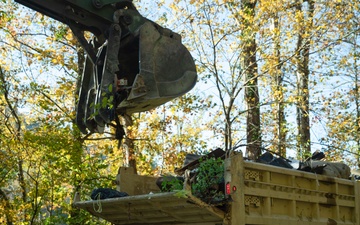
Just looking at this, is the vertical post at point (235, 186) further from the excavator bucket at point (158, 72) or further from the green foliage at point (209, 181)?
the excavator bucket at point (158, 72)

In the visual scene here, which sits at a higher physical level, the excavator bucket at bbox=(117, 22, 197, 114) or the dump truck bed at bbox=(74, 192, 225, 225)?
the excavator bucket at bbox=(117, 22, 197, 114)

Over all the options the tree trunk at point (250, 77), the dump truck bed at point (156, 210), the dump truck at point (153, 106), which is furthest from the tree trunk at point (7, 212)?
the dump truck at point (153, 106)

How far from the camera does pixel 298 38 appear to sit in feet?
45.5

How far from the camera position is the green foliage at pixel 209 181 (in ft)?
15.3

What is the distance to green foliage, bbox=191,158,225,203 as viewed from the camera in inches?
184

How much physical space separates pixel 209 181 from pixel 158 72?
1.20m

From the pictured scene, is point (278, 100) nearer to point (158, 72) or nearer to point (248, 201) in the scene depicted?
point (158, 72)

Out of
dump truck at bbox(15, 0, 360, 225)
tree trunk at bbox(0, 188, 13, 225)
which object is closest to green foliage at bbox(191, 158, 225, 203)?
dump truck at bbox(15, 0, 360, 225)

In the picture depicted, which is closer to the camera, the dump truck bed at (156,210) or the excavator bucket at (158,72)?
the dump truck bed at (156,210)

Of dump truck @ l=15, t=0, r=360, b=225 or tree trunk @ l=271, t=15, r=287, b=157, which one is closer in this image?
dump truck @ l=15, t=0, r=360, b=225

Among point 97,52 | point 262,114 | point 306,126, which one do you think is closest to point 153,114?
point 262,114

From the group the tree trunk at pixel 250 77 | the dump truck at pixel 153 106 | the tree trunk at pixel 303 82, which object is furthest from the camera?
the tree trunk at pixel 303 82

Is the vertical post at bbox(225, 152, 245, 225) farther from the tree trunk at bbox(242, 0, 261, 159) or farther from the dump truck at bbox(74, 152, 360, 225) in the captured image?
the tree trunk at bbox(242, 0, 261, 159)

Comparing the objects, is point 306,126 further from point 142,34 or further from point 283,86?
point 142,34
